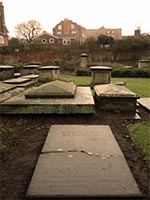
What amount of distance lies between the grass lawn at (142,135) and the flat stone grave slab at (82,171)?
1.38 ft

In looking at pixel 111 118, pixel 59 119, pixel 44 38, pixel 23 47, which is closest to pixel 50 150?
pixel 59 119

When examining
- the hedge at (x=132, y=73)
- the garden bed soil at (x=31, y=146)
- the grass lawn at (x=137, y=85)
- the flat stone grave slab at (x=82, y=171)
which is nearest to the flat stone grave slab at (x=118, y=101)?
the garden bed soil at (x=31, y=146)

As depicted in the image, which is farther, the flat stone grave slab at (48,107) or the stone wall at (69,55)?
the stone wall at (69,55)

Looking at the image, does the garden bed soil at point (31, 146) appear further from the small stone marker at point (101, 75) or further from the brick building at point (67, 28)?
the brick building at point (67, 28)

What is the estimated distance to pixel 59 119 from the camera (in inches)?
190

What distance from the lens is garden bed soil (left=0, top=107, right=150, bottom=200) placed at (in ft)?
8.00

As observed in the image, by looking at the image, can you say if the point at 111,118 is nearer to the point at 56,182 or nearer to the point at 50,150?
the point at 50,150

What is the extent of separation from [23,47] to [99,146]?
28566mm

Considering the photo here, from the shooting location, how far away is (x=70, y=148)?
10.4ft

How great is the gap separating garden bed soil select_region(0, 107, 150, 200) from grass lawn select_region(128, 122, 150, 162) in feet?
0.26

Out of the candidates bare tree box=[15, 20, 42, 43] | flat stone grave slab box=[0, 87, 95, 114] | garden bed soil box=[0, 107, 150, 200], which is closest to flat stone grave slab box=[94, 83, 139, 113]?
garden bed soil box=[0, 107, 150, 200]

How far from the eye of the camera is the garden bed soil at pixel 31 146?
96.0 inches

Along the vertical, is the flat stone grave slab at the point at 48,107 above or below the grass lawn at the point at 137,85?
above

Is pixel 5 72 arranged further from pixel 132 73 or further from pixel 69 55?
pixel 69 55
